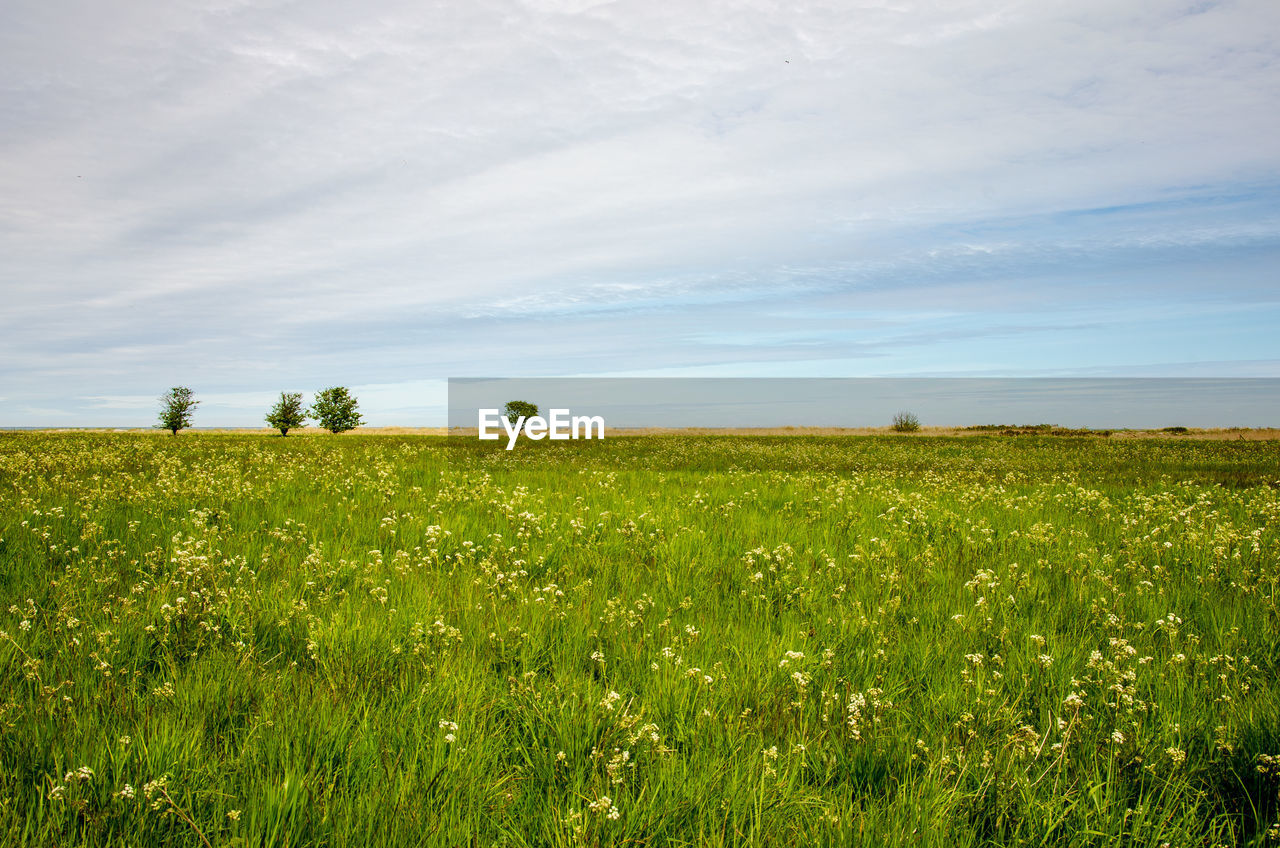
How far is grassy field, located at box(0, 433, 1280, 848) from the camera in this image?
3.41m

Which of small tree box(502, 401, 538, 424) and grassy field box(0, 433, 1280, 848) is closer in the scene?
grassy field box(0, 433, 1280, 848)

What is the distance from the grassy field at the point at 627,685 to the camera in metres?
3.41

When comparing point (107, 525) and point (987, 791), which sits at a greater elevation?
point (107, 525)

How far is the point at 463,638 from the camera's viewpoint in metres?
5.53

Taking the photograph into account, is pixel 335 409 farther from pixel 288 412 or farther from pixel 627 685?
pixel 627 685

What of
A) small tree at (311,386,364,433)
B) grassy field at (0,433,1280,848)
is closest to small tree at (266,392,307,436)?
small tree at (311,386,364,433)

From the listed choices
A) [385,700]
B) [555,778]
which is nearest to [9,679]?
[385,700]

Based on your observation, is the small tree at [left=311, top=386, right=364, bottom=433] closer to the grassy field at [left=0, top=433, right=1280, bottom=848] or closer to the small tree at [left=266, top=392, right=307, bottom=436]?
the small tree at [left=266, top=392, right=307, bottom=436]

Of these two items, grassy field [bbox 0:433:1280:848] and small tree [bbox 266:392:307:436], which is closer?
grassy field [bbox 0:433:1280:848]

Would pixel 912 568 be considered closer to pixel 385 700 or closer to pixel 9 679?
pixel 385 700

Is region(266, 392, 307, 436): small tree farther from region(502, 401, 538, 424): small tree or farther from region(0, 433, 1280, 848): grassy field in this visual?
region(0, 433, 1280, 848): grassy field

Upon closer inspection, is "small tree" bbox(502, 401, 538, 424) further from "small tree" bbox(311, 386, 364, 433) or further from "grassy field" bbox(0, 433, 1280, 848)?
"grassy field" bbox(0, 433, 1280, 848)

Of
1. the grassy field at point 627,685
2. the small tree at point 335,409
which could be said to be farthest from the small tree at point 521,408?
the grassy field at point 627,685

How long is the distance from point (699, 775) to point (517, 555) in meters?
5.12
